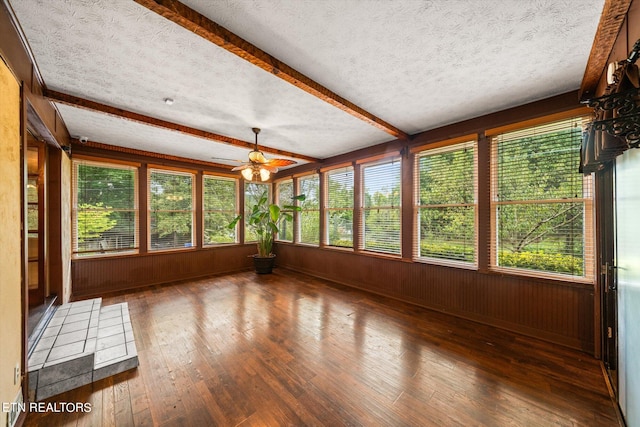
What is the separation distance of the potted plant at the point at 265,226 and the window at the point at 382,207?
170cm

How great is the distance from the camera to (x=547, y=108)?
2791mm

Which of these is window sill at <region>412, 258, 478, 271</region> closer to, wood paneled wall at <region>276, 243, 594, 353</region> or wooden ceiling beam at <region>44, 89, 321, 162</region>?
wood paneled wall at <region>276, 243, 594, 353</region>

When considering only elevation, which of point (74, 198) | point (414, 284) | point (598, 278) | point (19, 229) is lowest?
point (414, 284)

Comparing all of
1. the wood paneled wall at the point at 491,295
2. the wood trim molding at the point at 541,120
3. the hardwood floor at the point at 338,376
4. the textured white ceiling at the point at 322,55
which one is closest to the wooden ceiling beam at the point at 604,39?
the textured white ceiling at the point at 322,55

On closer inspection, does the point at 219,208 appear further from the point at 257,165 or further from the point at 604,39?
the point at 604,39

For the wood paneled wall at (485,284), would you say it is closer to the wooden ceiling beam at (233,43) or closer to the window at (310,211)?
the window at (310,211)

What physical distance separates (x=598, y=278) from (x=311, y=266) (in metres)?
4.75

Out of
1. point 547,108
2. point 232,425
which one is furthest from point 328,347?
point 547,108

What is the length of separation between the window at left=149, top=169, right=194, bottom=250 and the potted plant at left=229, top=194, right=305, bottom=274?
1.09 m

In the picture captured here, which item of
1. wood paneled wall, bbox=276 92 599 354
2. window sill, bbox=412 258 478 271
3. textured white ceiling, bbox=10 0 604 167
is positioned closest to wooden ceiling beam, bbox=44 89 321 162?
textured white ceiling, bbox=10 0 604 167

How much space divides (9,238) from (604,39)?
4497 mm

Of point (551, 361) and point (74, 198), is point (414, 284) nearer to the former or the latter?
point (551, 361)

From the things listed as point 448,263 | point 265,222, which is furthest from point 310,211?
point 448,263

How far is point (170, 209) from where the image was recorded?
548 cm
